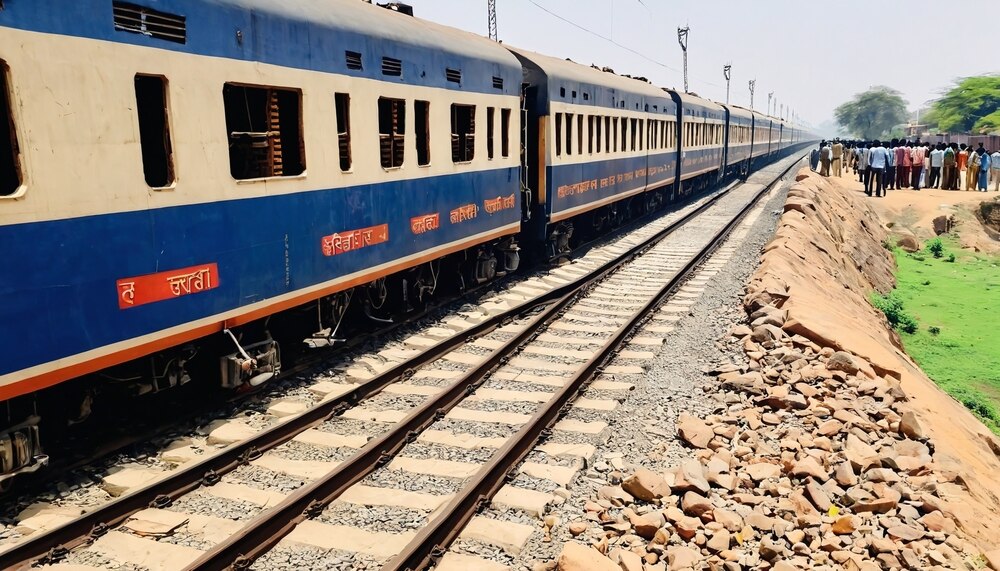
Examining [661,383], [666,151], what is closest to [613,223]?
[666,151]

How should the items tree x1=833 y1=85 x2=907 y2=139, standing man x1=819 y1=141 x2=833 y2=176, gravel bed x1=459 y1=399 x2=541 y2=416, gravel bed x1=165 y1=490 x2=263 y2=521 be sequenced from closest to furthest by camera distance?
1. gravel bed x1=165 y1=490 x2=263 y2=521
2. gravel bed x1=459 y1=399 x2=541 y2=416
3. standing man x1=819 y1=141 x2=833 y2=176
4. tree x1=833 y1=85 x2=907 y2=139

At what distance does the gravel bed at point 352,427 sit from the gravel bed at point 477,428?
1.53 feet

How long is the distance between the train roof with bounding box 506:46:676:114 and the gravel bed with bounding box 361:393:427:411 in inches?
307

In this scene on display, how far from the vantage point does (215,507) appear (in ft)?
16.7

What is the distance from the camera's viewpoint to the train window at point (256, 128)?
6.69 meters

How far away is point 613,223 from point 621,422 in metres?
14.4

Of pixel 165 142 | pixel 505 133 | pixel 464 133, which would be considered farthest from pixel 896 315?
pixel 165 142

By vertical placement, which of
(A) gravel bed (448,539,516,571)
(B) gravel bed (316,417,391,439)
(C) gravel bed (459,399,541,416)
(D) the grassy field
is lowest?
(D) the grassy field

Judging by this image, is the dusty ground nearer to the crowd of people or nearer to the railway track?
the crowd of people

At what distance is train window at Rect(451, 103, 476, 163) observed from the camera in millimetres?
10750

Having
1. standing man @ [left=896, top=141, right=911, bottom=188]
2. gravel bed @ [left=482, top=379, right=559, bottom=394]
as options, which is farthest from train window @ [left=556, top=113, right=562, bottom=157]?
standing man @ [left=896, top=141, right=911, bottom=188]

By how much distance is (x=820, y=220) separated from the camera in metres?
20.6

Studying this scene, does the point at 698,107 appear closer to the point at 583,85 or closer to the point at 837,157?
the point at 837,157

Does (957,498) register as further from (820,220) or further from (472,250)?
(820,220)
